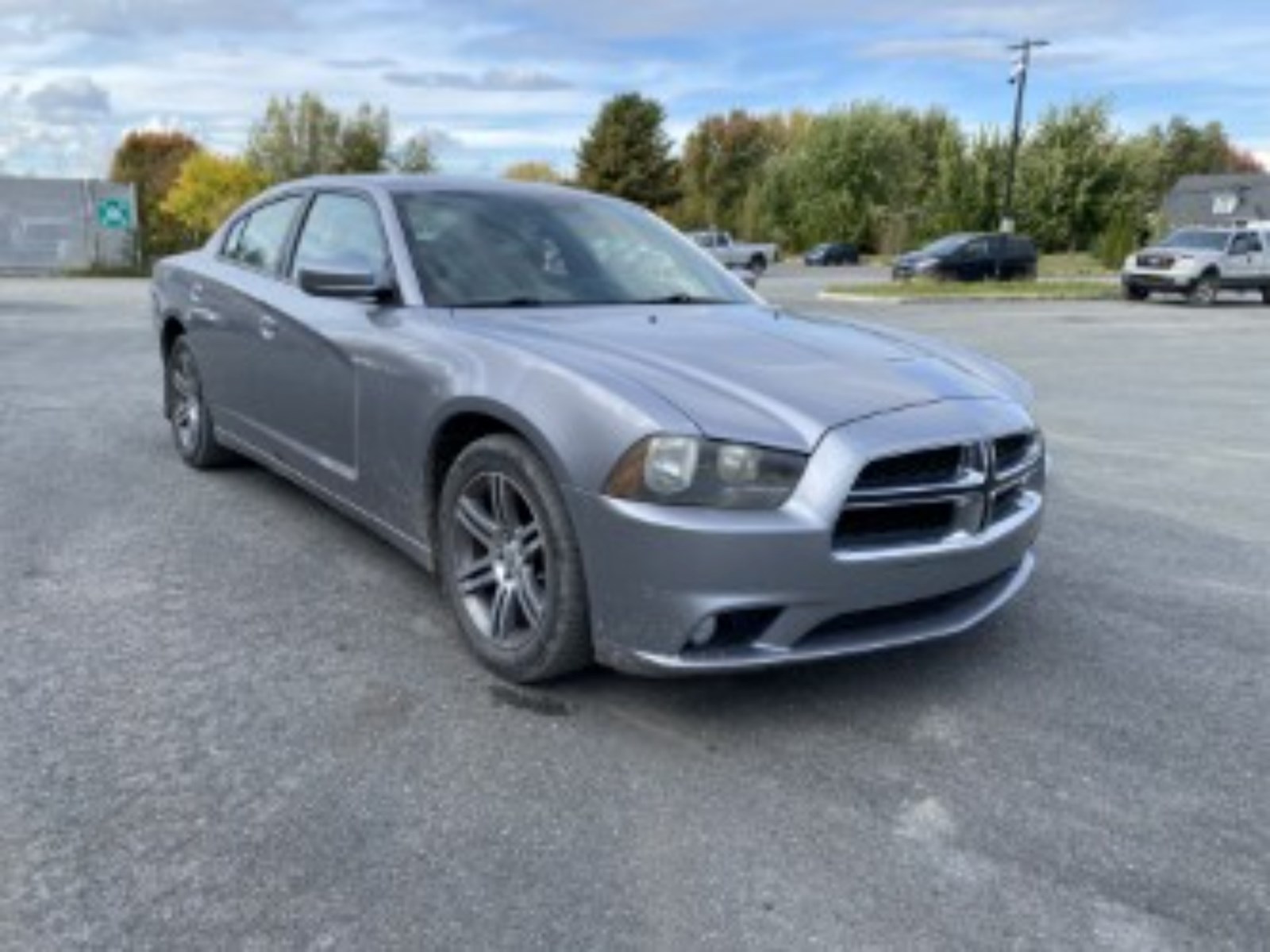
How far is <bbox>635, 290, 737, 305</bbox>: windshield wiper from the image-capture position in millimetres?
4379

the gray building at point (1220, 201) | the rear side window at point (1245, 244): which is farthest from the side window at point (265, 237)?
the gray building at point (1220, 201)

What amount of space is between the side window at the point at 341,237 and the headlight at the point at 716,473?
1624mm

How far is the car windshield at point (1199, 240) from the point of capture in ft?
87.4

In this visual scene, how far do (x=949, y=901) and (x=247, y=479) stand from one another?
4.56m

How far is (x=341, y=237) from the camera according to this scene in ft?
15.3

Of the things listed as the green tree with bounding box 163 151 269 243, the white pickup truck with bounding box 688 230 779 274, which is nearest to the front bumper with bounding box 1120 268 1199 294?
the white pickup truck with bounding box 688 230 779 274

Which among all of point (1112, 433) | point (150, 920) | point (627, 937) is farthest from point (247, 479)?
point (1112, 433)

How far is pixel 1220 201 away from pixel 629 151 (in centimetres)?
3549

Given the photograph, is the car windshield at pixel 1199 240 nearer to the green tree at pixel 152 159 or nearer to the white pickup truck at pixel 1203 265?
the white pickup truck at pixel 1203 265

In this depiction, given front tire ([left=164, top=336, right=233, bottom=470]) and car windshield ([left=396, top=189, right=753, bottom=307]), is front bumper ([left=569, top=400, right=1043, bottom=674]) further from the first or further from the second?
front tire ([left=164, top=336, right=233, bottom=470])

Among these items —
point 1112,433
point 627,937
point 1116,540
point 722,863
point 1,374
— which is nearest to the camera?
point 627,937

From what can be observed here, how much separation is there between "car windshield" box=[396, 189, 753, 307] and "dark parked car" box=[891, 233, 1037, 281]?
29.0 meters

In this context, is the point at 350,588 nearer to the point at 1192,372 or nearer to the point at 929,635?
the point at 929,635

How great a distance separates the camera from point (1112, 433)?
843 cm
